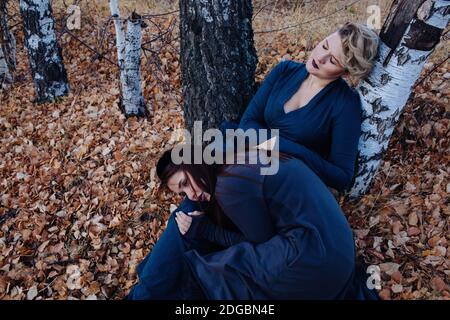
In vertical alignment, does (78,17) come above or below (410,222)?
above

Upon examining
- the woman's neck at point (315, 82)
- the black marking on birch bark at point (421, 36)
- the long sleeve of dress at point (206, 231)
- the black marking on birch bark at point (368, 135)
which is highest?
the black marking on birch bark at point (421, 36)

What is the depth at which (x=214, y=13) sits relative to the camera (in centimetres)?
322

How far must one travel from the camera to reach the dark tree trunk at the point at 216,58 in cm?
326

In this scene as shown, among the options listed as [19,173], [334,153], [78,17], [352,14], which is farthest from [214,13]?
[78,17]

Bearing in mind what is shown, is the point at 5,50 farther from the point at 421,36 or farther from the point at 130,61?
the point at 421,36

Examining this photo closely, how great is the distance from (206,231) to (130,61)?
2.66 meters

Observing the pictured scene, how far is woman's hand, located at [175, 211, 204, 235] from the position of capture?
277 centimetres

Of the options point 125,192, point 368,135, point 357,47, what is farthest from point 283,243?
point 125,192

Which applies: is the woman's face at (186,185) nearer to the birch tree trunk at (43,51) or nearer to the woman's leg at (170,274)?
the woman's leg at (170,274)

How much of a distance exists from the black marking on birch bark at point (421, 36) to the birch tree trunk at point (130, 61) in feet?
9.44

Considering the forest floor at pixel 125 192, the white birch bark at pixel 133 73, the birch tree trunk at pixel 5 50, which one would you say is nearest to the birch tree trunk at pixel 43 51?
the forest floor at pixel 125 192

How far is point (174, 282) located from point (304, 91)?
5.43 feet

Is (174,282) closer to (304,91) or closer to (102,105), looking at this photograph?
(304,91)

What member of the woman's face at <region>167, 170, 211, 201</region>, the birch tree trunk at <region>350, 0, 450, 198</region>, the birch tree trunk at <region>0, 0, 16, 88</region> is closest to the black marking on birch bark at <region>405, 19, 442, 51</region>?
the birch tree trunk at <region>350, 0, 450, 198</region>
